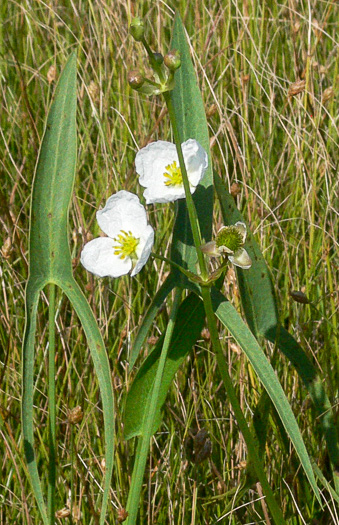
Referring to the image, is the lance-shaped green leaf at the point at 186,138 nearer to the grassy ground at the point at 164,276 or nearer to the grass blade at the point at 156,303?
the grass blade at the point at 156,303

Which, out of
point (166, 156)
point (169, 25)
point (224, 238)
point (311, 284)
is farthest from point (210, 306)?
point (169, 25)

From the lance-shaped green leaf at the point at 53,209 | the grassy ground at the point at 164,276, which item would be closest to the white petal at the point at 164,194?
the lance-shaped green leaf at the point at 53,209

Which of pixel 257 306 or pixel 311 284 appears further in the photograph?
pixel 311 284

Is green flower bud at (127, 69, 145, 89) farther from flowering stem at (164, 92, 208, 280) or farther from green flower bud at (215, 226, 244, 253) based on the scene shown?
green flower bud at (215, 226, 244, 253)

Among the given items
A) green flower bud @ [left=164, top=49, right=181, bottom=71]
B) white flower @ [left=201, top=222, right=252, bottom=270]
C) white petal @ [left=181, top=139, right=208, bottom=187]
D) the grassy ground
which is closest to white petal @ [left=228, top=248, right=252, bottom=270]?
white flower @ [left=201, top=222, right=252, bottom=270]

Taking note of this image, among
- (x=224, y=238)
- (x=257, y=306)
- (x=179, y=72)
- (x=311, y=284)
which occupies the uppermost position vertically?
(x=179, y=72)

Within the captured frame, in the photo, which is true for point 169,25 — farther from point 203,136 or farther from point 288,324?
point 203,136
